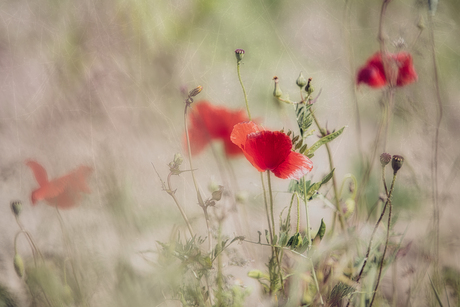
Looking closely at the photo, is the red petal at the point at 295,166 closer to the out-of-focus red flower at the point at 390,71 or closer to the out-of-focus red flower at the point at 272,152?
the out-of-focus red flower at the point at 272,152

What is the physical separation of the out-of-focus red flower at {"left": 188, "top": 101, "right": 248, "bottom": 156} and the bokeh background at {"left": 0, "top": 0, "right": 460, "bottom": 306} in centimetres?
2

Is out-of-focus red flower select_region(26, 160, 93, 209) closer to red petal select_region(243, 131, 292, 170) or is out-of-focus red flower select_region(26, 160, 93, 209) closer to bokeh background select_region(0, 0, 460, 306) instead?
bokeh background select_region(0, 0, 460, 306)

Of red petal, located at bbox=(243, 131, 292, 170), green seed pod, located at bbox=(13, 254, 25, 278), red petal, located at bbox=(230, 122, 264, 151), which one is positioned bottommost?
green seed pod, located at bbox=(13, 254, 25, 278)

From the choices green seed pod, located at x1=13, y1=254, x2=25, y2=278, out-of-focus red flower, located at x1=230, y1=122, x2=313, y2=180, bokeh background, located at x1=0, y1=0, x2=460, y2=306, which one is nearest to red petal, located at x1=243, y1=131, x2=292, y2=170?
out-of-focus red flower, located at x1=230, y1=122, x2=313, y2=180

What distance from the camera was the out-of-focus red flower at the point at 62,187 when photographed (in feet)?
1.13

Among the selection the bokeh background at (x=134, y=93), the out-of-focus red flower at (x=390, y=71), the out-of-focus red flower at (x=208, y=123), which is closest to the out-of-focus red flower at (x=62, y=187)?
the bokeh background at (x=134, y=93)

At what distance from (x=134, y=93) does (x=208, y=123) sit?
0.09 m

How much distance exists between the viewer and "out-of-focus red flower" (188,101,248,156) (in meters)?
A: 0.39

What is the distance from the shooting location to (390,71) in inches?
19.3

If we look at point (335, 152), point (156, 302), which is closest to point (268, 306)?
point (156, 302)

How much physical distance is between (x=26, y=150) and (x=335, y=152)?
44 centimetres

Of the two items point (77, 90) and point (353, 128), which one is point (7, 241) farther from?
point (353, 128)

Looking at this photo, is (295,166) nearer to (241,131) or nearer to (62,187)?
(241,131)

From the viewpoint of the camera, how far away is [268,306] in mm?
384
